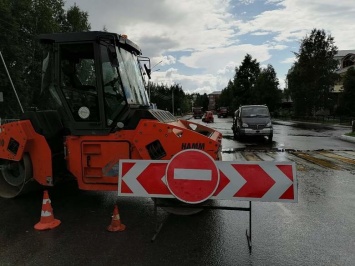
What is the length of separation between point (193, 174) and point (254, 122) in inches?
591

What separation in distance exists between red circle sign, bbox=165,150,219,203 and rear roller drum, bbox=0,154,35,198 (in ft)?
11.8

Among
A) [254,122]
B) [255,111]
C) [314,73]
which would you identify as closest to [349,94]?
[314,73]

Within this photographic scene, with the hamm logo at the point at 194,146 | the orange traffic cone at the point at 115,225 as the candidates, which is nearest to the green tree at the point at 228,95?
the hamm logo at the point at 194,146

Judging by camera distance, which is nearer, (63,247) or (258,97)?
(63,247)

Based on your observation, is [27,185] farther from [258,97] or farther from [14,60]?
[258,97]

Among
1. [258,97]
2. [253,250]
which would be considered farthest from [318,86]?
[253,250]

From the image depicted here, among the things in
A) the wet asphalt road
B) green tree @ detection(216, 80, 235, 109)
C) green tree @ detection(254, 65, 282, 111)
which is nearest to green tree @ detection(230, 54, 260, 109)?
green tree @ detection(216, 80, 235, 109)

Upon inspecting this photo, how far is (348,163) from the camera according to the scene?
11.1m

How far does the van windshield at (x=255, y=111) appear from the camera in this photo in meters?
19.3

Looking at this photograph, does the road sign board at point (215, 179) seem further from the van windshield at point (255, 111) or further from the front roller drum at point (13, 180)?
the van windshield at point (255, 111)

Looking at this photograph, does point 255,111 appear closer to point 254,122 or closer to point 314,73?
point 254,122

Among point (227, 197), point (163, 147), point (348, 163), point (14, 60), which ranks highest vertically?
point (14, 60)

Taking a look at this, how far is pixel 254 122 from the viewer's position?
19.0 m

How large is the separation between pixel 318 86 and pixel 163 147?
46090mm
